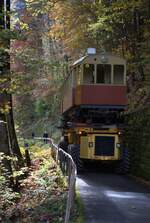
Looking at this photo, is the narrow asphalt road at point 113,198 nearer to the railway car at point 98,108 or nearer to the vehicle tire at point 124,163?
the vehicle tire at point 124,163

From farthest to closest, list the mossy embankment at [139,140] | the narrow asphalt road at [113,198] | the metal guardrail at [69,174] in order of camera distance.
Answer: the mossy embankment at [139,140] < the narrow asphalt road at [113,198] < the metal guardrail at [69,174]

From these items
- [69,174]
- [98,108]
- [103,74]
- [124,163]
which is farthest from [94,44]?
[69,174]

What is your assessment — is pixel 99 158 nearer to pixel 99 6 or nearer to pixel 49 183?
pixel 49 183

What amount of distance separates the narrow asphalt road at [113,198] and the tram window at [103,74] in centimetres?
434

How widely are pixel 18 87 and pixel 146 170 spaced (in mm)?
7179

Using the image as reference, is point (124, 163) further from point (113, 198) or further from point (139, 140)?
point (113, 198)

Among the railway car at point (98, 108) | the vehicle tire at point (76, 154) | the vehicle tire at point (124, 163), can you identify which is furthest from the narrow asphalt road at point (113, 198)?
the railway car at point (98, 108)

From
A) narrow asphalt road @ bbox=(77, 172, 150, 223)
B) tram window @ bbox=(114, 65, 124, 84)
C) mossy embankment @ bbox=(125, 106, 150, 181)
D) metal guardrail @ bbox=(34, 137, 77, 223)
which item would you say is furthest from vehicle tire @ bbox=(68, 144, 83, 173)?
tram window @ bbox=(114, 65, 124, 84)

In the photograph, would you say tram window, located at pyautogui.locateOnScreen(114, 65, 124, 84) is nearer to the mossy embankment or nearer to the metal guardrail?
the mossy embankment

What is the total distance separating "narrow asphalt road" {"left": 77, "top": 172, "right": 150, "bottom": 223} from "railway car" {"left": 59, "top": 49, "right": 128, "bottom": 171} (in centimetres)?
108

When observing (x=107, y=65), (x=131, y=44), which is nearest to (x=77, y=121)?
(x=107, y=65)

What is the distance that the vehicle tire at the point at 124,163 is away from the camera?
912 inches

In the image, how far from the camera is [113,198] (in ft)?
52.5

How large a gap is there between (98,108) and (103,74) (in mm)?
1770
